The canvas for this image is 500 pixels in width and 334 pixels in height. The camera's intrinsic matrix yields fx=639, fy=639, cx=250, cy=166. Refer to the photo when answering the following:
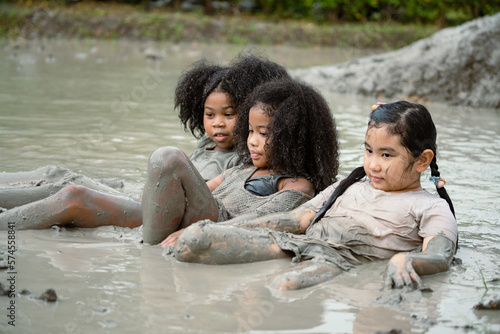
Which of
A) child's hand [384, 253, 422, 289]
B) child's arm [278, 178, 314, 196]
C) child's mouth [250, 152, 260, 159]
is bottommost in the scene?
child's hand [384, 253, 422, 289]

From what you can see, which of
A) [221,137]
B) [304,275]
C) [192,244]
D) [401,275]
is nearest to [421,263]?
[401,275]

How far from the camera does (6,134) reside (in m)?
6.35

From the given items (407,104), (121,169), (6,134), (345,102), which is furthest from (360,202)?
(345,102)

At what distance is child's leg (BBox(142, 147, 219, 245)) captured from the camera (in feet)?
11.0

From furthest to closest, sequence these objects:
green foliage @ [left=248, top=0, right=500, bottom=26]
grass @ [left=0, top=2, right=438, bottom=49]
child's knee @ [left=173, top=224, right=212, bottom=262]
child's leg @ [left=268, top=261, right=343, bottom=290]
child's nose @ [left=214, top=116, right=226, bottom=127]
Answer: green foliage @ [left=248, top=0, right=500, bottom=26] → grass @ [left=0, top=2, right=438, bottom=49] → child's nose @ [left=214, top=116, right=226, bottom=127] → child's knee @ [left=173, top=224, right=212, bottom=262] → child's leg @ [left=268, top=261, right=343, bottom=290]

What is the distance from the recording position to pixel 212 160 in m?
4.39

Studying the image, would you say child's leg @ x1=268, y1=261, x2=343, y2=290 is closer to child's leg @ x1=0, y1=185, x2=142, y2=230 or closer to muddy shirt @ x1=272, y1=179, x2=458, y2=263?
muddy shirt @ x1=272, y1=179, x2=458, y2=263

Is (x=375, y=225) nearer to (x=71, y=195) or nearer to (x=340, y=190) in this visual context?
(x=340, y=190)

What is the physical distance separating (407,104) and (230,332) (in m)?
1.61

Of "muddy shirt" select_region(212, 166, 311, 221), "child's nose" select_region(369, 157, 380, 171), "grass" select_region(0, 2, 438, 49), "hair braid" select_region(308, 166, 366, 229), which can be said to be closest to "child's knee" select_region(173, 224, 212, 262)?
"muddy shirt" select_region(212, 166, 311, 221)

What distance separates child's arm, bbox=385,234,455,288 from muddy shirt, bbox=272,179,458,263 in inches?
2.6

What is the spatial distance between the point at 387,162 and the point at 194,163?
1665 mm

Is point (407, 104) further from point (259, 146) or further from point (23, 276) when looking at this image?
point (23, 276)

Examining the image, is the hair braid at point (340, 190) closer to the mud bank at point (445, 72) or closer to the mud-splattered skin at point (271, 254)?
the mud-splattered skin at point (271, 254)
